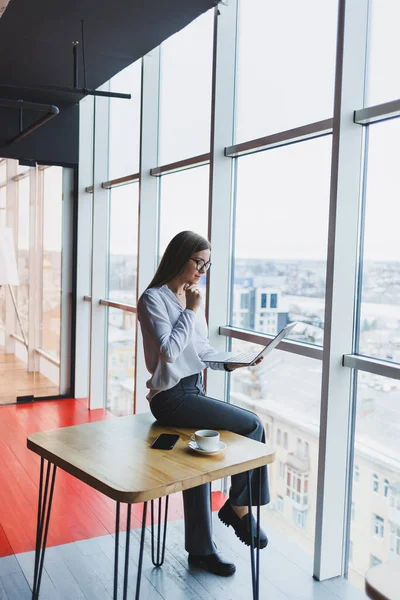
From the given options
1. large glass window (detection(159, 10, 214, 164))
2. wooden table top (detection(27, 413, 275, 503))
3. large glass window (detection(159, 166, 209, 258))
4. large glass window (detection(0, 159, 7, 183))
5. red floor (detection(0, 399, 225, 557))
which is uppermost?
large glass window (detection(159, 10, 214, 164))

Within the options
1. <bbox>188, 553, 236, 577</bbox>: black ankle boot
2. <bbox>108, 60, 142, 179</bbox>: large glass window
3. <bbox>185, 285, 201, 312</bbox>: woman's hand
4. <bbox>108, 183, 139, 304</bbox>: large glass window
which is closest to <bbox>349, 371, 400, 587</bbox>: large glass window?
<bbox>188, 553, 236, 577</bbox>: black ankle boot

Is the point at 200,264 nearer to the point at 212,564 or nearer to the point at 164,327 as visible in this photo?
the point at 164,327

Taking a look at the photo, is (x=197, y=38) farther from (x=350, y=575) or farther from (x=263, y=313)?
(x=350, y=575)

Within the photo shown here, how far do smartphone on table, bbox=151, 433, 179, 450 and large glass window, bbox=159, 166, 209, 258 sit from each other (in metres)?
1.94

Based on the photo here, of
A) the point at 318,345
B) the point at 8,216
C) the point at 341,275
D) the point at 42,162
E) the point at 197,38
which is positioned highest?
the point at 197,38

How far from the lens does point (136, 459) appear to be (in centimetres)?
208

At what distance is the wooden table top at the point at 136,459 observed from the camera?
185 cm

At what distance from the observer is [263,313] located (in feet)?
11.1

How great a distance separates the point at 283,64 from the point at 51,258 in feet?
12.1

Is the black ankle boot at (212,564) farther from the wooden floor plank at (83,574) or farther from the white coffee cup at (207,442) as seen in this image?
the white coffee cup at (207,442)

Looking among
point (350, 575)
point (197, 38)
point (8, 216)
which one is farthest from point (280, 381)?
point (8, 216)

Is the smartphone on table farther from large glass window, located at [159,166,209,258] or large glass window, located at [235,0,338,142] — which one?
large glass window, located at [159,166,209,258]

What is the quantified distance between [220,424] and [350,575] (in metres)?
1.01

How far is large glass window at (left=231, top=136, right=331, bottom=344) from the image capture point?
2955 mm
